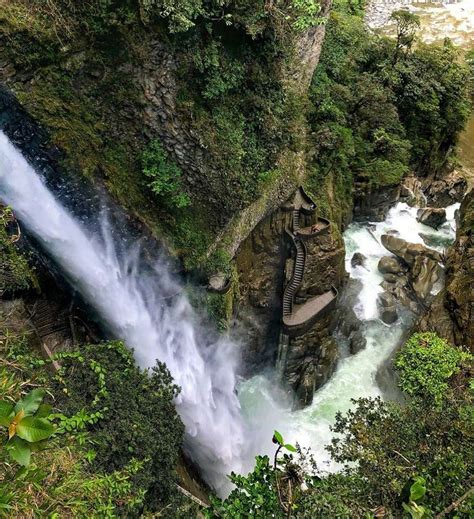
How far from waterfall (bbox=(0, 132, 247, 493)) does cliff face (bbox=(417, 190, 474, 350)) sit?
5.85 m

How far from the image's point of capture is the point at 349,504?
196 inches

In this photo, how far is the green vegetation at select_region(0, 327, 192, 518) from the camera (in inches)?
152

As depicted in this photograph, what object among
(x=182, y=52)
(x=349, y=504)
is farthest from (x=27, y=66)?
(x=349, y=504)

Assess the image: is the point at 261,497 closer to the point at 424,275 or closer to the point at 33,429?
the point at 33,429

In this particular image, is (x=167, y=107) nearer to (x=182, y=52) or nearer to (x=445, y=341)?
(x=182, y=52)

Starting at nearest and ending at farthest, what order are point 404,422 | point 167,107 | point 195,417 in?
point 404,422 → point 167,107 → point 195,417

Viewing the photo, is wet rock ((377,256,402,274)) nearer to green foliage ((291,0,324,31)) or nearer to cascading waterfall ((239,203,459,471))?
cascading waterfall ((239,203,459,471))

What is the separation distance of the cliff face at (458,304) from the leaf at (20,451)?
451 inches

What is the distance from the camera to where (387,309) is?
566 inches

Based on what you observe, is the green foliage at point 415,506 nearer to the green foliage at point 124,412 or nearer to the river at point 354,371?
the green foliage at point 124,412

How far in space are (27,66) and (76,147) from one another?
158cm

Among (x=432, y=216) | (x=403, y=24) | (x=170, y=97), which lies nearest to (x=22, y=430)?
(x=170, y=97)

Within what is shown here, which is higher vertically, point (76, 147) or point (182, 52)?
point (182, 52)

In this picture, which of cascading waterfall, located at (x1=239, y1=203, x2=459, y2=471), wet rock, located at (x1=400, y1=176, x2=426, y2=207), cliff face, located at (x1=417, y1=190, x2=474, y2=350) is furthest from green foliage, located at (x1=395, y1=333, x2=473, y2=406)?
wet rock, located at (x1=400, y1=176, x2=426, y2=207)
